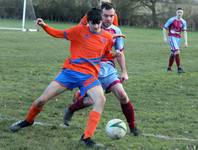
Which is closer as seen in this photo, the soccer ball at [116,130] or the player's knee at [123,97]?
the soccer ball at [116,130]

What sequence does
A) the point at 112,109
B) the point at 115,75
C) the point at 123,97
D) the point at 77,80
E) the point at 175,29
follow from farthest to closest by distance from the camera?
the point at 175,29, the point at 112,109, the point at 115,75, the point at 123,97, the point at 77,80

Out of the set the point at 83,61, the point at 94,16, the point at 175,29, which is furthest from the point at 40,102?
the point at 175,29

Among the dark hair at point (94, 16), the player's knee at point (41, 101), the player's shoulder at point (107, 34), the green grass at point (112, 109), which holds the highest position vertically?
the dark hair at point (94, 16)

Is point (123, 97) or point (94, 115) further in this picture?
point (123, 97)

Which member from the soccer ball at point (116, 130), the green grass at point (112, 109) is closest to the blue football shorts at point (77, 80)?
the soccer ball at point (116, 130)

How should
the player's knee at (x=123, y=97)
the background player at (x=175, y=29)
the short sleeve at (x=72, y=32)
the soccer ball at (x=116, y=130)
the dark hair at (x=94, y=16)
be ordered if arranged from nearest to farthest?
the dark hair at (x=94, y=16), the soccer ball at (x=116, y=130), the short sleeve at (x=72, y=32), the player's knee at (x=123, y=97), the background player at (x=175, y=29)

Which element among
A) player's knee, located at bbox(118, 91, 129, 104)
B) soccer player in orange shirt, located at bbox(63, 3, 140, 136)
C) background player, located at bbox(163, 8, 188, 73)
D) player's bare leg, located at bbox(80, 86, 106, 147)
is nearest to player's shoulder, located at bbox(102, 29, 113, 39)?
soccer player in orange shirt, located at bbox(63, 3, 140, 136)

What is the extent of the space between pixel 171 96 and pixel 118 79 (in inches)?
140

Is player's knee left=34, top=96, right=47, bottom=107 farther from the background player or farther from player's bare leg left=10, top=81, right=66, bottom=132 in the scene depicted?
the background player

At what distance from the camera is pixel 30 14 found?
36.5 metres

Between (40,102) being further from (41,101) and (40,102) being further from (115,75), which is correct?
(115,75)

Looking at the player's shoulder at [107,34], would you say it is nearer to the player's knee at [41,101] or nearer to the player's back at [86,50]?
the player's back at [86,50]

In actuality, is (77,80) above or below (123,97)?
above

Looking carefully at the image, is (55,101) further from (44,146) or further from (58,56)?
(58,56)
